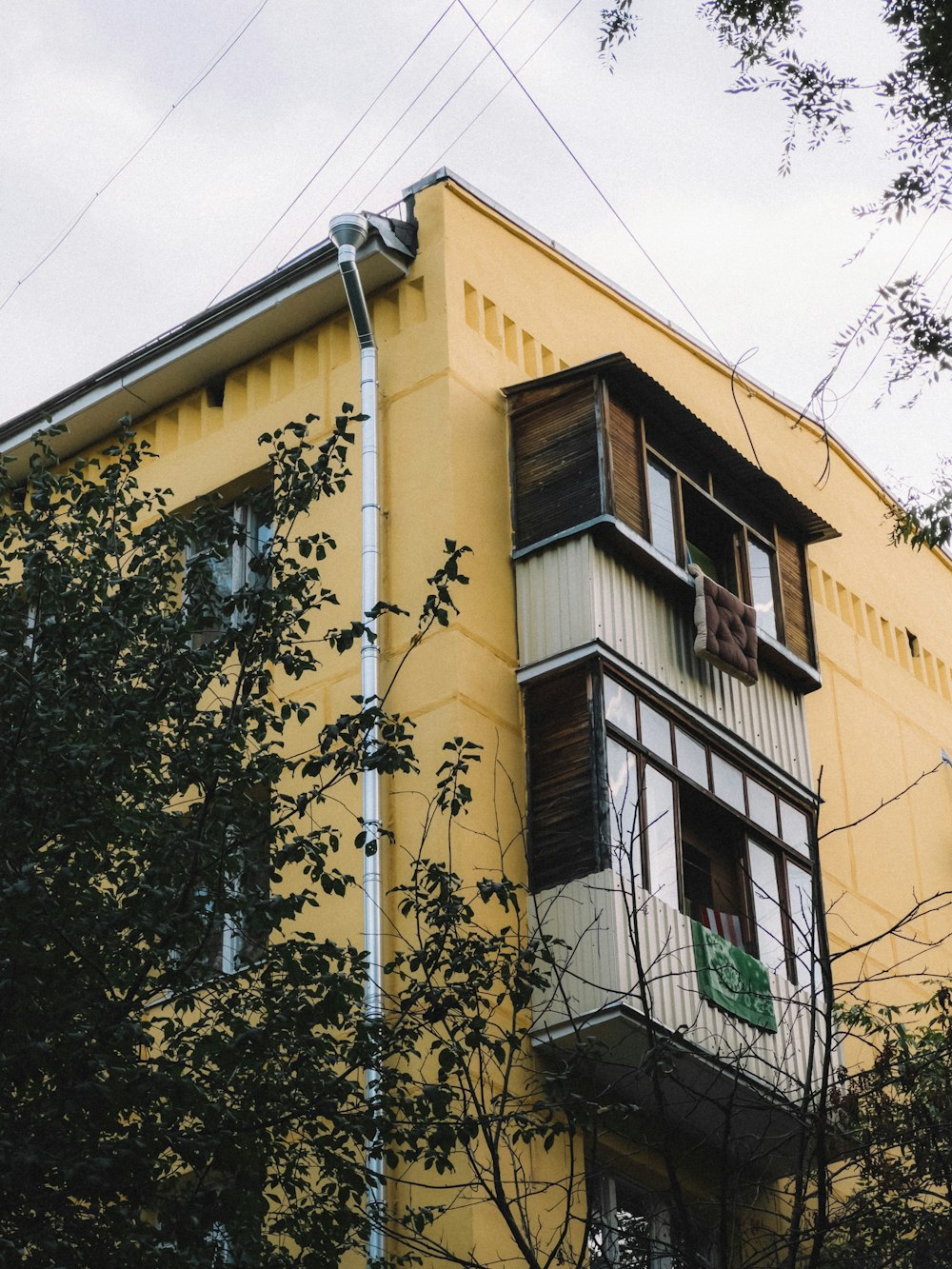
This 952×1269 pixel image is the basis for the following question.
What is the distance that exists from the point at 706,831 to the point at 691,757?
2.41 feet

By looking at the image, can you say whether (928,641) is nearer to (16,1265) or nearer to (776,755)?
(776,755)

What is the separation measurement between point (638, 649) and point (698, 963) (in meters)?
2.57

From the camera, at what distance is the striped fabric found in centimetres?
1433

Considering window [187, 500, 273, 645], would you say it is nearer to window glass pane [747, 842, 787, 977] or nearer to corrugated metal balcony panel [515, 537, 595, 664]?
corrugated metal balcony panel [515, 537, 595, 664]

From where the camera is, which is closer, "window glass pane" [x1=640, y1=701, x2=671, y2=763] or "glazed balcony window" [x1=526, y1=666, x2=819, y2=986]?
"glazed balcony window" [x1=526, y1=666, x2=819, y2=986]

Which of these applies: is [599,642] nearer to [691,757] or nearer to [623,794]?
[623,794]

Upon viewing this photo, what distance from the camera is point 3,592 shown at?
10898 millimetres

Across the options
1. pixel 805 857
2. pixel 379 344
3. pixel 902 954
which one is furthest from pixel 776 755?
pixel 379 344

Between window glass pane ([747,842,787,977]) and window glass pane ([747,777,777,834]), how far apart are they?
21 cm

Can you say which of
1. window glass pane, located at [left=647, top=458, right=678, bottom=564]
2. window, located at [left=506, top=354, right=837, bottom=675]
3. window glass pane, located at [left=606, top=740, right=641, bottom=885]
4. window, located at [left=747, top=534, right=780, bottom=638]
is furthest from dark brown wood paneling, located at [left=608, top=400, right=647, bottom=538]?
window glass pane, located at [left=606, top=740, right=641, bottom=885]

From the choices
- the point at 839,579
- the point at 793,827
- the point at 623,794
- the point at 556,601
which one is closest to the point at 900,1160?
the point at 623,794

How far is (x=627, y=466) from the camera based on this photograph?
1532cm

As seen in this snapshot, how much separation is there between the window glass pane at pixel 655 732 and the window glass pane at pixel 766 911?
1215 millimetres

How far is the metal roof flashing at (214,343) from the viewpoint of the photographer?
1611cm
